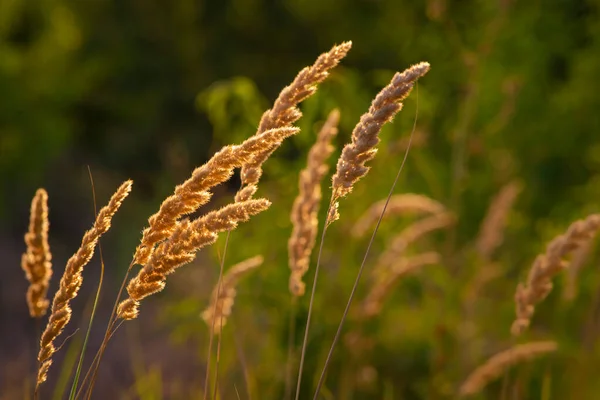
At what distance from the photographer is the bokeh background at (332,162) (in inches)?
161

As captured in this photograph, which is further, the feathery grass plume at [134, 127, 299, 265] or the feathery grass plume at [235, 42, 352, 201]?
the feathery grass plume at [235, 42, 352, 201]

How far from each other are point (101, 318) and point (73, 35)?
2.88 metres

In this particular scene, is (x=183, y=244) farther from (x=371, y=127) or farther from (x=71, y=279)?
(x=371, y=127)

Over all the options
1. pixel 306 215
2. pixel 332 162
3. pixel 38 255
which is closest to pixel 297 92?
pixel 306 215

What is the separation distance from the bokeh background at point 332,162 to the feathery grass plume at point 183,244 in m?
0.50

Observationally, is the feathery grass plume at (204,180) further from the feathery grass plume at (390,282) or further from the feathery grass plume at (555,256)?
the feathery grass plume at (390,282)

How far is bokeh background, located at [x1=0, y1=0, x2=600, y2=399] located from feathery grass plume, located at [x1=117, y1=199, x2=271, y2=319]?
1.65ft

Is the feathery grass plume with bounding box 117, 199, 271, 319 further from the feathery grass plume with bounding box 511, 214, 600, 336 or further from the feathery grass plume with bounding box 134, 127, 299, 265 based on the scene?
the feathery grass plume with bounding box 511, 214, 600, 336

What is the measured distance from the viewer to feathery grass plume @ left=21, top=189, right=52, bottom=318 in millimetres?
1922

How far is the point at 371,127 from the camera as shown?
1620mm

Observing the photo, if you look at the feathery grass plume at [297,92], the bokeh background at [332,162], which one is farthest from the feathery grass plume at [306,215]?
the feathery grass plume at [297,92]

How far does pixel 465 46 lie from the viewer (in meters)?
5.03

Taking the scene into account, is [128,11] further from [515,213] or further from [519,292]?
[519,292]

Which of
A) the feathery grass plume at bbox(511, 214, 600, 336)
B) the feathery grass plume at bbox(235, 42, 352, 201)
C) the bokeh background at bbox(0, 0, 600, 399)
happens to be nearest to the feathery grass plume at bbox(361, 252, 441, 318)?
the bokeh background at bbox(0, 0, 600, 399)
